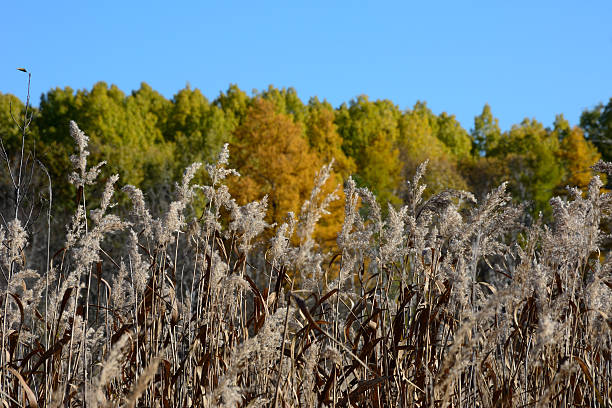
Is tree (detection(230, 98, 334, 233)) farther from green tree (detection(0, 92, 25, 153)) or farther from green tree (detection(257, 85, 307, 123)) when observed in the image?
green tree (detection(257, 85, 307, 123))

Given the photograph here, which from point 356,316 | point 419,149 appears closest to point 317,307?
point 356,316

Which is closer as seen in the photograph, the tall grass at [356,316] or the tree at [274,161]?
the tall grass at [356,316]

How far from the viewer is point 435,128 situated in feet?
176

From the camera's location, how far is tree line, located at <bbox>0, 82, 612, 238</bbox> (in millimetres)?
21391

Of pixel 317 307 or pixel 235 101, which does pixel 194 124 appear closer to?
pixel 235 101

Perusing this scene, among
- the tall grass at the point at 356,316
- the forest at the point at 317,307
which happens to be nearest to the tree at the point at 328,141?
the forest at the point at 317,307

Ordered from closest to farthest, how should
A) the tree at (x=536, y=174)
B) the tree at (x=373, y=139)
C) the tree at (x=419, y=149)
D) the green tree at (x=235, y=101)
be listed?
1. the tree at (x=536, y=174)
2. the tree at (x=419, y=149)
3. the tree at (x=373, y=139)
4. the green tree at (x=235, y=101)

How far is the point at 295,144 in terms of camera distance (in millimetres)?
21625

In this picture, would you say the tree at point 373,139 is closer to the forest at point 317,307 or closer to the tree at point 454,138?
the tree at point 454,138

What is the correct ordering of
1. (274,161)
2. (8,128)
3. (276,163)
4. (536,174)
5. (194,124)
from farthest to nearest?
(194,124) → (8,128) → (536,174) → (274,161) → (276,163)

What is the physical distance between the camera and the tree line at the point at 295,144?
70.2ft

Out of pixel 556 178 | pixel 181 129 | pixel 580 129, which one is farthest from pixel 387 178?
pixel 181 129

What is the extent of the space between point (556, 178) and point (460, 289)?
33.2 m

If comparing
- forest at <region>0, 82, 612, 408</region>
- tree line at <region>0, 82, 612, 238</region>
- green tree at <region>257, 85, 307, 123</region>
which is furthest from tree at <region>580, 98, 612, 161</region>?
forest at <region>0, 82, 612, 408</region>
